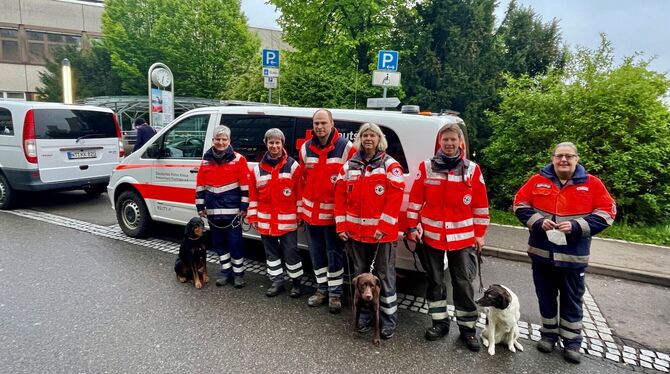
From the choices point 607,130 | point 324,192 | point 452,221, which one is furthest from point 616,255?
point 324,192

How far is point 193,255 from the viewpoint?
14.2 ft

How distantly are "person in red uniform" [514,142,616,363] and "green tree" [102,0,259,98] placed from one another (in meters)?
22.5

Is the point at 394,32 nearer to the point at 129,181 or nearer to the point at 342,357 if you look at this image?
the point at 129,181

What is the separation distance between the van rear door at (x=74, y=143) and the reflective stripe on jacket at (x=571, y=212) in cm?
807

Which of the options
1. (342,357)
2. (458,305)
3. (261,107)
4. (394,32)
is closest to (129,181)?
(261,107)

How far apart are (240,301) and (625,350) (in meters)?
3.51

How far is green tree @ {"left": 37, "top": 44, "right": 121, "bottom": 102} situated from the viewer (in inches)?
1109

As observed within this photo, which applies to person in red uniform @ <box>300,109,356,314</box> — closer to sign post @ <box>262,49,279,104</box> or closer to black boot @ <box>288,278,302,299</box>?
black boot @ <box>288,278,302,299</box>

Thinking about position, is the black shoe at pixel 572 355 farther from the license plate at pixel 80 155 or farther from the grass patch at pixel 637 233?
the license plate at pixel 80 155

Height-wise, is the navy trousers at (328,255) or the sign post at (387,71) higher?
the sign post at (387,71)

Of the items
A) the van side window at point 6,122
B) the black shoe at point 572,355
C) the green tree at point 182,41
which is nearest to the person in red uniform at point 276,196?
the black shoe at point 572,355

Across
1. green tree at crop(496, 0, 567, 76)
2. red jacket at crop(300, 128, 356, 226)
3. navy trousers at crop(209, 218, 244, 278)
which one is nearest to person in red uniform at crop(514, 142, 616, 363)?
red jacket at crop(300, 128, 356, 226)

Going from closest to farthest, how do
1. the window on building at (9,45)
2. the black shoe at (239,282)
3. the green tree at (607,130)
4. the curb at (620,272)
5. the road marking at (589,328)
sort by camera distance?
the road marking at (589,328), the black shoe at (239,282), the curb at (620,272), the green tree at (607,130), the window on building at (9,45)

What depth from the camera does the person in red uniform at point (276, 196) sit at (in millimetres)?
3918
